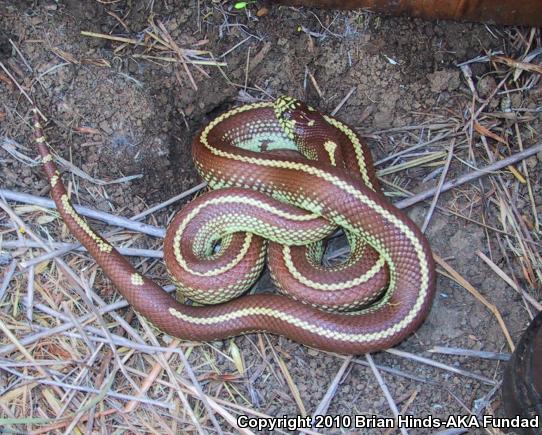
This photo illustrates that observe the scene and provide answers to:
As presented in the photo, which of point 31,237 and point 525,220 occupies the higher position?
point 525,220

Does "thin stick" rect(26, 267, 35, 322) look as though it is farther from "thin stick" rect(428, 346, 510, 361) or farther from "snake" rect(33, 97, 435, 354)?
"thin stick" rect(428, 346, 510, 361)

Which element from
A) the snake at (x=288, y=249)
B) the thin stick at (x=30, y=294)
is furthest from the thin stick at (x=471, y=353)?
the thin stick at (x=30, y=294)

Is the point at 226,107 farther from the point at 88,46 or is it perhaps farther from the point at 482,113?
the point at 482,113

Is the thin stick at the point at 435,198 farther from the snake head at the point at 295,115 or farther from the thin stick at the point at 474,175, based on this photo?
the snake head at the point at 295,115

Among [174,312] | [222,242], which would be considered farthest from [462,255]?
[174,312]

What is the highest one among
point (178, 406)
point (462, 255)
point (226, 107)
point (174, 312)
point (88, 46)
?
point (88, 46)

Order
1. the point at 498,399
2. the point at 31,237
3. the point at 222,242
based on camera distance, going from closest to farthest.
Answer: the point at 498,399, the point at 31,237, the point at 222,242
